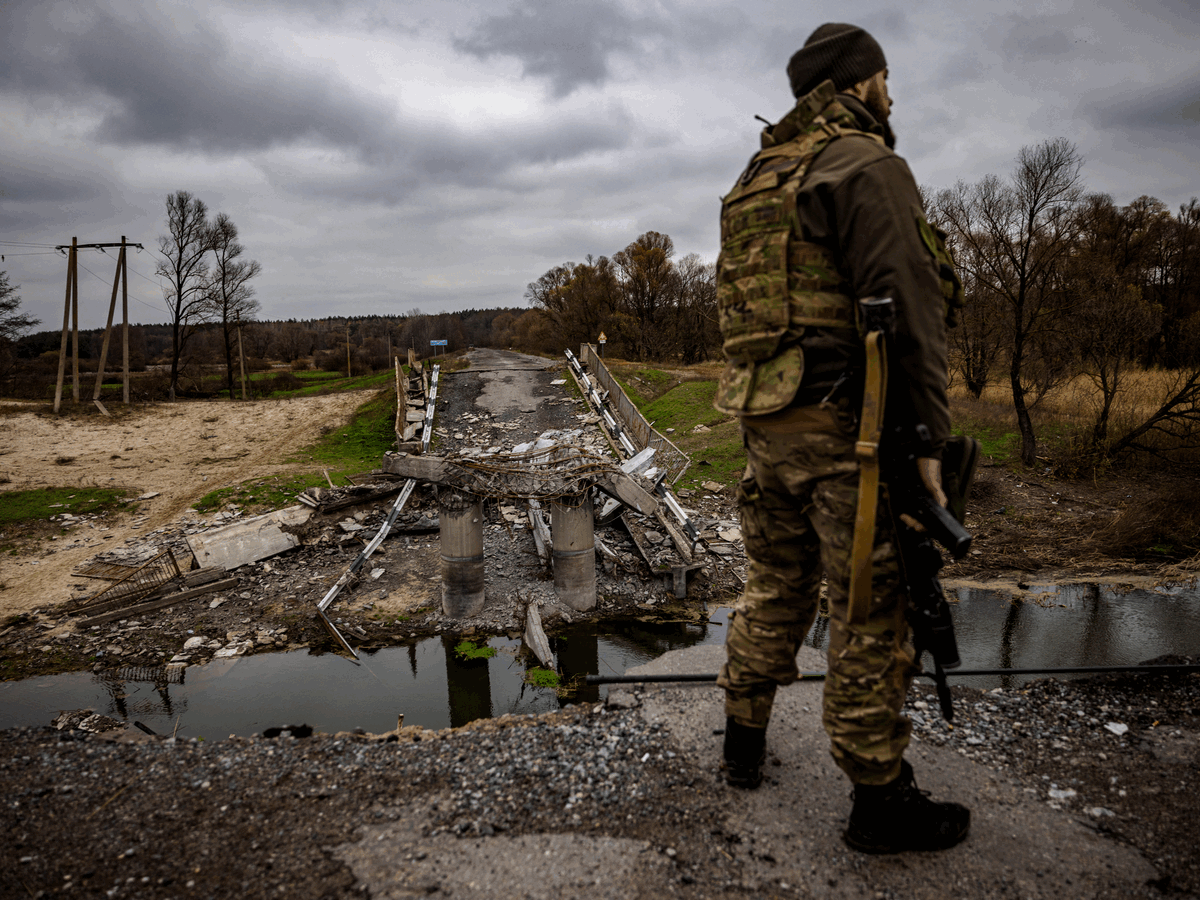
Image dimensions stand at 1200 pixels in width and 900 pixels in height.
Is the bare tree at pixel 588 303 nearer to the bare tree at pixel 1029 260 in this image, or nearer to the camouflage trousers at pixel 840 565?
the bare tree at pixel 1029 260

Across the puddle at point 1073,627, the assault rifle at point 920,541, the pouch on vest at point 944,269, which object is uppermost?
the pouch on vest at point 944,269

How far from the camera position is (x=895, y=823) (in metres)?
2.36

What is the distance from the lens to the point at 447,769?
10.2 ft

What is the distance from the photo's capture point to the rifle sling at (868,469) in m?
2.13

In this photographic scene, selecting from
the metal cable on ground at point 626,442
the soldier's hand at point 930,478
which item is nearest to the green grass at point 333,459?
the metal cable on ground at point 626,442

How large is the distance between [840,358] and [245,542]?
27.0 ft

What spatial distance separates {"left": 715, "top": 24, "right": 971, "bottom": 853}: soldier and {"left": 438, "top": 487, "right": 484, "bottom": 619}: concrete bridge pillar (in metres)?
4.39

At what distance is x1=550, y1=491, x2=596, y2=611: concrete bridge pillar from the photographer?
652 centimetres

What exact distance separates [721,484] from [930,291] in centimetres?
916

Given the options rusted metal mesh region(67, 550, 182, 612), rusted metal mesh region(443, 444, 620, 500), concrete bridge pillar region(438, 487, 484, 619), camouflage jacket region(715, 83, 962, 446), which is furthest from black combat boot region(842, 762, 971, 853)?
rusted metal mesh region(67, 550, 182, 612)

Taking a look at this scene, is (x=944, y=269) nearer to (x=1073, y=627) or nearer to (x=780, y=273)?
(x=780, y=273)

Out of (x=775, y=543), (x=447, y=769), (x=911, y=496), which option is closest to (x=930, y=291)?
(x=911, y=496)

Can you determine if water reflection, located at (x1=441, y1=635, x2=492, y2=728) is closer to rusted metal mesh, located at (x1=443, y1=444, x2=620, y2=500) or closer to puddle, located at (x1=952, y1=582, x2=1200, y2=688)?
rusted metal mesh, located at (x1=443, y1=444, x2=620, y2=500)

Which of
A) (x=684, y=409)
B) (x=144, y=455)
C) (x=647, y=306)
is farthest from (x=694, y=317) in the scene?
(x=144, y=455)
